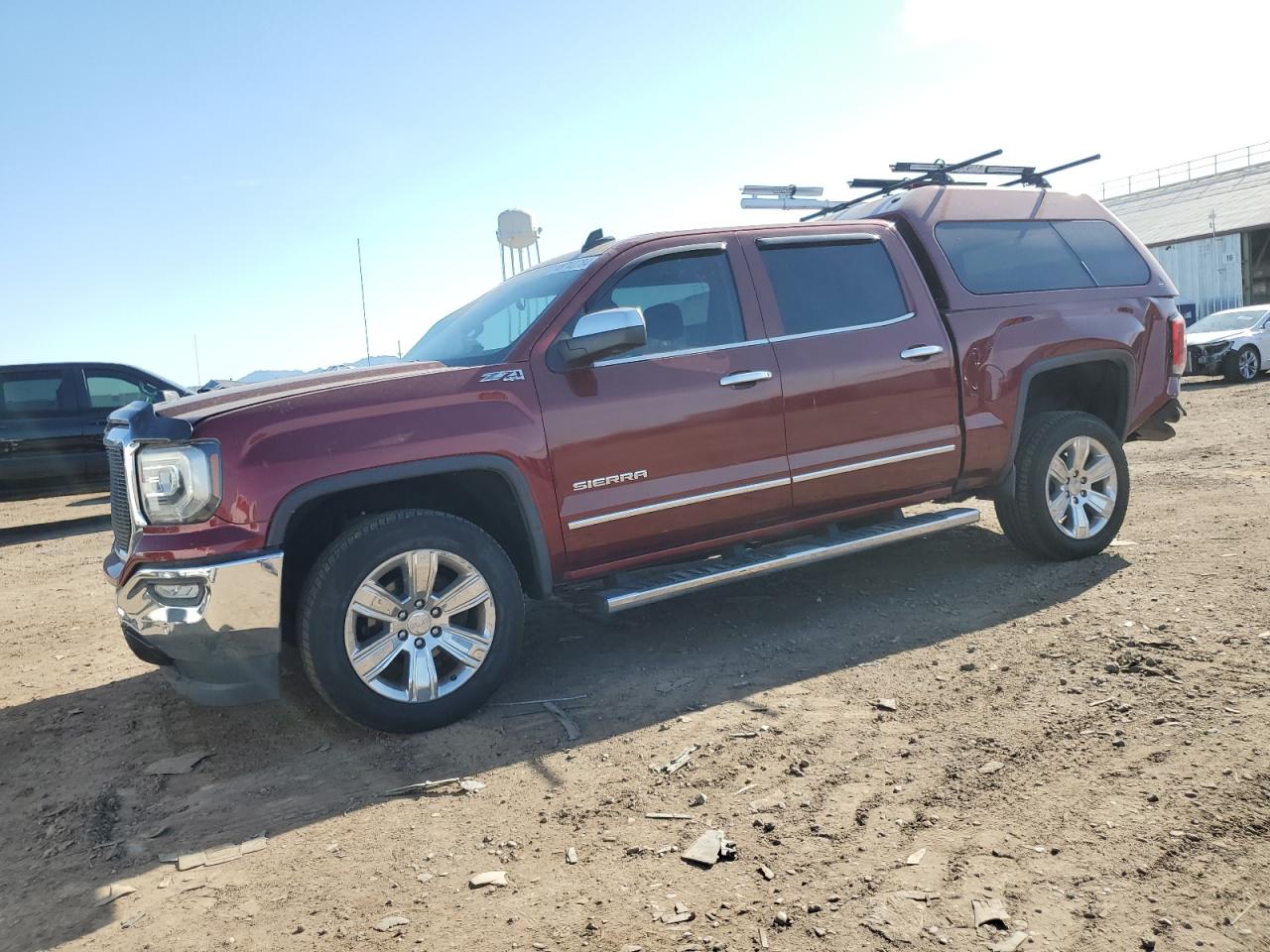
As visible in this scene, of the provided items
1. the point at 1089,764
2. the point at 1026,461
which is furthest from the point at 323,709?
the point at 1026,461

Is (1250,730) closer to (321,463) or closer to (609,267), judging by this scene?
(609,267)

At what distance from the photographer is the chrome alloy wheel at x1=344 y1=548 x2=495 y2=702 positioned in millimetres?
3686

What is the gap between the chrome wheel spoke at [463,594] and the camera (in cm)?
381

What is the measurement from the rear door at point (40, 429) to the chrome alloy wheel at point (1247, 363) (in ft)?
62.9

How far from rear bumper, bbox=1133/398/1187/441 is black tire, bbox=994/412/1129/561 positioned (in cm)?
52

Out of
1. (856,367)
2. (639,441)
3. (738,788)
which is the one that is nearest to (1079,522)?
(856,367)

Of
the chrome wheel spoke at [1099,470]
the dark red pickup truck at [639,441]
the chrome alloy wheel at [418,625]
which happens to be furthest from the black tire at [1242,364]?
the chrome alloy wheel at [418,625]

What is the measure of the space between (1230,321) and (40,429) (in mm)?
20404

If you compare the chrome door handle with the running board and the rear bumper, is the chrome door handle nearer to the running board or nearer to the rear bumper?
the running board

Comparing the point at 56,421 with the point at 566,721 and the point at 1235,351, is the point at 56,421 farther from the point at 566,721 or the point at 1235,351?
the point at 1235,351

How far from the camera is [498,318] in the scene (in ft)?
15.1

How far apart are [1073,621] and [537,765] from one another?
274cm

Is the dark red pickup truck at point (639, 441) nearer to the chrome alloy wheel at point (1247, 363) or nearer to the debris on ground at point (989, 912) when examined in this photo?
the debris on ground at point (989, 912)

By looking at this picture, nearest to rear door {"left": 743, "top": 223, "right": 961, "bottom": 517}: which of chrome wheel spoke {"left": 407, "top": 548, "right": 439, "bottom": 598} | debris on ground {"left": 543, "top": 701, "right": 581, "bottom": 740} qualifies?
debris on ground {"left": 543, "top": 701, "right": 581, "bottom": 740}
